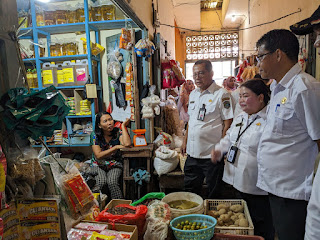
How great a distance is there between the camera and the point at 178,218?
71.7 inches

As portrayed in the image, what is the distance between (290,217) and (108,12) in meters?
3.77

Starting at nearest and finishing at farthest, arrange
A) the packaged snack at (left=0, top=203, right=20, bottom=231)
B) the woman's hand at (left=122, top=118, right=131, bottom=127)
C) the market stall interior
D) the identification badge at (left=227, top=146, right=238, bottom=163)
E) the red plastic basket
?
the packaged snack at (left=0, top=203, right=20, bottom=231) → the market stall interior → the red plastic basket → the identification badge at (left=227, top=146, right=238, bottom=163) → the woman's hand at (left=122, top=118, right=131, bottom=127)

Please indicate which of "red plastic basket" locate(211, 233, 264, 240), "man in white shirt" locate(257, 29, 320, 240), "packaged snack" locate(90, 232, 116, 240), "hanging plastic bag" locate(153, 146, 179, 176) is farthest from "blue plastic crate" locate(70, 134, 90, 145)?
"man in white shirt" locate(257, 29, 320, 240)

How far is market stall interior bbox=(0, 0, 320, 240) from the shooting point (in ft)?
3.34

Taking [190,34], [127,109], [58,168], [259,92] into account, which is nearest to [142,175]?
[127,109]

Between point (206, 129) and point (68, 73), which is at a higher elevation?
point (68, 73)

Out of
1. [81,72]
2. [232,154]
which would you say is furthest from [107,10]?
[232,154]

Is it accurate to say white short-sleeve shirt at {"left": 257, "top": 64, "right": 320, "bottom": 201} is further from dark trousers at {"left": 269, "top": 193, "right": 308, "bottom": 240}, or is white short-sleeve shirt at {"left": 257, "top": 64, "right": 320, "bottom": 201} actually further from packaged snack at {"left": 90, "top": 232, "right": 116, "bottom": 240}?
packaged snack at {"left": 90, "top": 232, "right": 116, "bottom": 240}

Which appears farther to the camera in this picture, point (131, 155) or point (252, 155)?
point (131, 155)

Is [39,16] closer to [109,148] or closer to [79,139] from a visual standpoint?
[79,139]

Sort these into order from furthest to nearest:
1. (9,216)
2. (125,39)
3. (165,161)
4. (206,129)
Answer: (125,39), (165,161), (206,129), (9,216)

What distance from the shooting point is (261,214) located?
2053mm

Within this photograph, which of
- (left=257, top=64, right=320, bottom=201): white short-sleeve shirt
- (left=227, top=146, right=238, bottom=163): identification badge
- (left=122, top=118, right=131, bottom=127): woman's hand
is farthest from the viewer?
(left=122, top=118, right=131, bottom=127): woman's hand

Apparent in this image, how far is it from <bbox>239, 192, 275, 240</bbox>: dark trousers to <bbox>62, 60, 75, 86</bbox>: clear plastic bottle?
3.33 m
